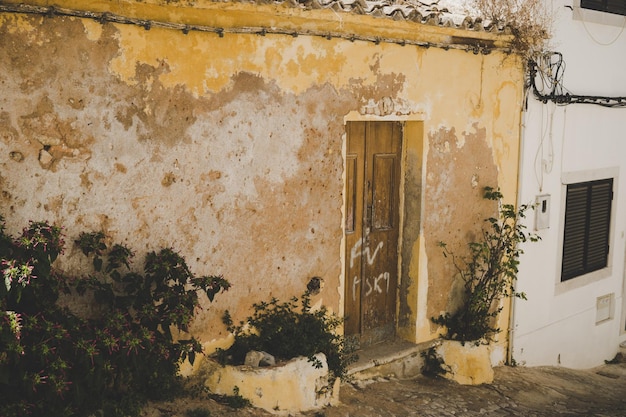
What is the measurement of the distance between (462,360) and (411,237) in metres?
1.47

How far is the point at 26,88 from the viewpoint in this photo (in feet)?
15.0

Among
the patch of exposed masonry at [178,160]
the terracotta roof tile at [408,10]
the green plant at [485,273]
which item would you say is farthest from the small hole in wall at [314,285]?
the terracotta roof tile at [408,10]

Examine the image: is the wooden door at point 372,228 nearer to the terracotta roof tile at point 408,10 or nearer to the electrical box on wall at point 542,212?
the terracotta roof tile at point 408,10

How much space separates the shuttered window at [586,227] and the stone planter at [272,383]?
4985mm

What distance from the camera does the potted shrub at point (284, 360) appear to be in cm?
554

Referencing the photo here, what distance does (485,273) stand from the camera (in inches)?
311

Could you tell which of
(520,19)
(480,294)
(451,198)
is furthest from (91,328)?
(520,19)

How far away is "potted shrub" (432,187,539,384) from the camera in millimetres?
7531

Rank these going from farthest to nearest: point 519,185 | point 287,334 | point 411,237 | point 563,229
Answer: point 563,229 < point 519,185 < point 411,237 < point 287,334

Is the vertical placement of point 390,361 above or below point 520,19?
below

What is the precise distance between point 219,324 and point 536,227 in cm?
459

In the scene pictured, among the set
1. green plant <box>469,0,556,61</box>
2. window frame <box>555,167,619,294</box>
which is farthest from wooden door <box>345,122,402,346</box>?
window frame <box>555,167,619,294</box>

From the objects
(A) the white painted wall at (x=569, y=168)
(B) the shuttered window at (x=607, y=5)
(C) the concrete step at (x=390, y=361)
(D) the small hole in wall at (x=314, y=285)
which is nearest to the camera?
(D) the small hole in wall at (x=314, y=285)

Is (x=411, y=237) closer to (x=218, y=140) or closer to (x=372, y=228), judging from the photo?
(x=372, y=228)
